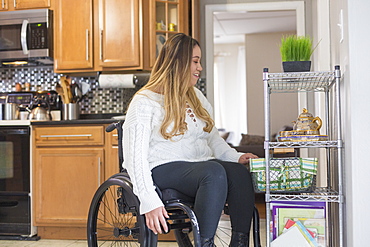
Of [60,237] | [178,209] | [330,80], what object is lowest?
[60,237]

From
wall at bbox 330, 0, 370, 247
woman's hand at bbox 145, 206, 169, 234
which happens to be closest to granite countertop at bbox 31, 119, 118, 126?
woman's hand at bbox 145, 206, 169, 234

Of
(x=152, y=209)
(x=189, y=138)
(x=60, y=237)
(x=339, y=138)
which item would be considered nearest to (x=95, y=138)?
(x=60, y=237)

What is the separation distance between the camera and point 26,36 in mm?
3957

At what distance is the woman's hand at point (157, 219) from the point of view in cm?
194

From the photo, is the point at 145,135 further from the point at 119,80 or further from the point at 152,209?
the point at 119,80

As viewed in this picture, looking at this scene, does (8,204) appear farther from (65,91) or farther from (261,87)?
(261,87)

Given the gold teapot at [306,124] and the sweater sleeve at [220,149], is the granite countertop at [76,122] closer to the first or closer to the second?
the sweater sleeve at [220,149]

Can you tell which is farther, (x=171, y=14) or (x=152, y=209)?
(x=171, y=14)

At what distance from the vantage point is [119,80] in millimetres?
3832

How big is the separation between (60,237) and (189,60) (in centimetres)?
201

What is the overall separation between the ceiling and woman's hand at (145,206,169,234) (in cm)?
502

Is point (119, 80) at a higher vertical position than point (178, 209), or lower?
higher

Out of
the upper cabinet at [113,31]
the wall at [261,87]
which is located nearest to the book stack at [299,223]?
the upper cabinet at [113,31]

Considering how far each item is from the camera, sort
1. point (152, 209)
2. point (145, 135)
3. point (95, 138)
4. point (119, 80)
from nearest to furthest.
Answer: point (152, 209) → point (145, 135) → point (95, 138) → point (119, 80)
